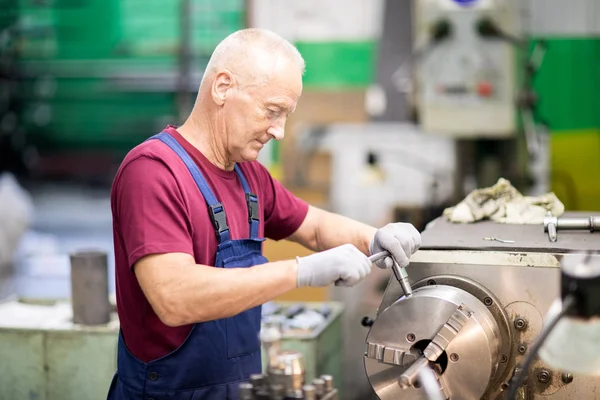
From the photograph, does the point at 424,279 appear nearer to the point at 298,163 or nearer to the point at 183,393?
the point at 183,393

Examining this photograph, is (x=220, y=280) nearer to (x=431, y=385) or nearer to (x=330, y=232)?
(x=431, y=385)

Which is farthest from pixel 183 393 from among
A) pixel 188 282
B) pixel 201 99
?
pixel 201 99

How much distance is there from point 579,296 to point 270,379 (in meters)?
0.44

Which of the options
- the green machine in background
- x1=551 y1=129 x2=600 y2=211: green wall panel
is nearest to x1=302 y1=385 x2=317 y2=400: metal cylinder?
x1=551 y1=129 x2=600 y2=211: green wall panel

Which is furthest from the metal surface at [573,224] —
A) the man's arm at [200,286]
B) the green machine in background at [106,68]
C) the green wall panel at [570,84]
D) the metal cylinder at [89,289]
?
the green machine in background at [106,68]

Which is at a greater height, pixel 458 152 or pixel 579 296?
pixel 579 296

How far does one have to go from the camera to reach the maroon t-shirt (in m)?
1.43

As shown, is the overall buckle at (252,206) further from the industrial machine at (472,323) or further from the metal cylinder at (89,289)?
the metal cylinder at (89,289)

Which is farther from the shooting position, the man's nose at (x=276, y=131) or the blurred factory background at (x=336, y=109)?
the blurred factory background at (x=336, y=109)

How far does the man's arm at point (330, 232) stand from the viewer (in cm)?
181

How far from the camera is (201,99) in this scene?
1.64 m

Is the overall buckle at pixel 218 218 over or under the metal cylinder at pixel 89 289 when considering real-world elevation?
over

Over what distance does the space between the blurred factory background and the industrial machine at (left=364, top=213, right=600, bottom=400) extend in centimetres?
92

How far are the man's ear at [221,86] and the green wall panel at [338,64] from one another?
361 centimetres
